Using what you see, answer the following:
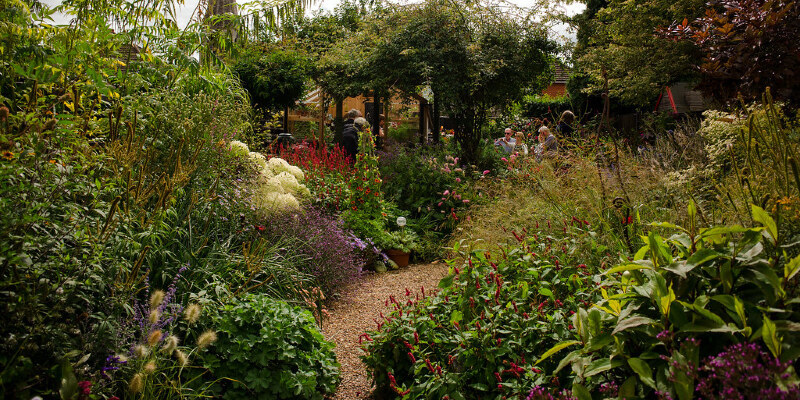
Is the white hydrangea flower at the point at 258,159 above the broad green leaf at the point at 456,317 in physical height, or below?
above

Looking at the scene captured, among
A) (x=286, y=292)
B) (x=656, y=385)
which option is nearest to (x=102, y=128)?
(x=286, y=292)

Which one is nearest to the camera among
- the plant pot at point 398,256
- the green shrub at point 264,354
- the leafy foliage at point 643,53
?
the green shrub at point 264,354

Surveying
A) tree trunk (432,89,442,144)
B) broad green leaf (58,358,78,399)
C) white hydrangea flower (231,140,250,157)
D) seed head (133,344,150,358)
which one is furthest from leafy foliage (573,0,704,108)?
broad green leaf (58,358,78,399)

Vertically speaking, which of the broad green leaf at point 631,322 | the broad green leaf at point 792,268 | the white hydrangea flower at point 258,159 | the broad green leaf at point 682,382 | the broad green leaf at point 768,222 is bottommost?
the broad green leaf at point 682,382

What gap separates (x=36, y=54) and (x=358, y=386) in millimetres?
2441

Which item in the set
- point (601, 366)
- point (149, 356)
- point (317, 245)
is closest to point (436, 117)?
point (317, 245)

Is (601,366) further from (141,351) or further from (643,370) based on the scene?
(141,351)

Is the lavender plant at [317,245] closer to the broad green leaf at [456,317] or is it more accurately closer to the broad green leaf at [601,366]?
the broad green leaf at [456,317]

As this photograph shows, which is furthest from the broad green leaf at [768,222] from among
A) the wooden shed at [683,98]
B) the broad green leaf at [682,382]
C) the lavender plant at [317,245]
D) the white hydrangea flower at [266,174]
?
the wooden shed at [683,98]

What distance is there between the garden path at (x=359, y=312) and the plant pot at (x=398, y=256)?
0.36 feet

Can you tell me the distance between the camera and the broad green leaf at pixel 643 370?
149 centimetres

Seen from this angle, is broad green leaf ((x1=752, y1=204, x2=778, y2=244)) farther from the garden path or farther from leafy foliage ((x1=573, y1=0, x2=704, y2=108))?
leafy foliage ((x1=573, y1=0, x2=704, y2=108))

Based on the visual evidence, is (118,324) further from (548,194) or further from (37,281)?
(548,194)

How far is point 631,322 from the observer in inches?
63.1
